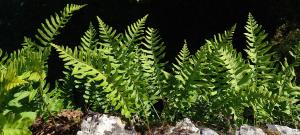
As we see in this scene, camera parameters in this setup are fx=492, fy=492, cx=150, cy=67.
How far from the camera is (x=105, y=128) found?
361cm

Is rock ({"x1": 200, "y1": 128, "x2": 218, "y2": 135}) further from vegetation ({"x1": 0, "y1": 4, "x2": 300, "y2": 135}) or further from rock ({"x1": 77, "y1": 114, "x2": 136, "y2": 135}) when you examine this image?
rock ({"x1": 77, "y1": 114, "x2": 136, "y2": 135})

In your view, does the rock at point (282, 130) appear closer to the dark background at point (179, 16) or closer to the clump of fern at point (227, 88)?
the clump of fern at point (227, 88)

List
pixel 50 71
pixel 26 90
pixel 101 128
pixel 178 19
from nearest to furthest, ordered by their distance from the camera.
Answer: pixel 101 128 < pixel 26 90 < pixel 178 19 < pixel 50 71

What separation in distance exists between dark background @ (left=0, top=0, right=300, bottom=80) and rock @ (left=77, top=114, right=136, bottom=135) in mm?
1896

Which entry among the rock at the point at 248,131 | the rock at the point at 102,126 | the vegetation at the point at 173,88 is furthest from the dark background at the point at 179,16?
the rock at the point at 102,126

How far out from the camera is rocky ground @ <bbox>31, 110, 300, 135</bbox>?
362 cm

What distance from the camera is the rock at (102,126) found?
3.58 meters

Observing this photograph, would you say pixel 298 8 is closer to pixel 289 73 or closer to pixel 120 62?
pixel 289 73

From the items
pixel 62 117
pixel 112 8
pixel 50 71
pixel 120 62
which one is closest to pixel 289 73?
pixel 120 62

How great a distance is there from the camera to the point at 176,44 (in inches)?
216

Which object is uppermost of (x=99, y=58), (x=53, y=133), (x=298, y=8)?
(x=298, y=8)

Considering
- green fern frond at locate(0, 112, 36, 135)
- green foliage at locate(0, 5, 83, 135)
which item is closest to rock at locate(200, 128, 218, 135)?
green foliage at locate(0, 5, 83, 135)

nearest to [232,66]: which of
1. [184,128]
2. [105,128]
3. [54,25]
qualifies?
[184,128]

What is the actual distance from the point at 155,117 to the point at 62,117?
0.76m
